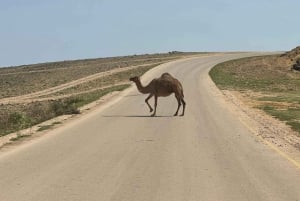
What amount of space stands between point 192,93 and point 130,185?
28135mm

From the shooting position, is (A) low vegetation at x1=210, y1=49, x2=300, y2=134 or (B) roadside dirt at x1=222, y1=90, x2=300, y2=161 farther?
(A) low vegetation at x1=210, y1=49, x2=300, y2=134

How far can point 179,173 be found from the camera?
11.2 metres

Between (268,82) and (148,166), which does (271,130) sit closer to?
(148,166)

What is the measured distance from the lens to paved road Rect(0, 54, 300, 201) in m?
9.46

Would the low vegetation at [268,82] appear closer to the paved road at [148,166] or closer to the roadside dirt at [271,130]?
the roadside dirt at [271,130]

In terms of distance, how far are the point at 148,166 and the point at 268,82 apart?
140 ft

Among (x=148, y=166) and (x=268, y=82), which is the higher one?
(x=148, y=166)

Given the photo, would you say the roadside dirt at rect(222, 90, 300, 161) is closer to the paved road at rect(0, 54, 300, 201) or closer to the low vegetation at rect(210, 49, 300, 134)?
the paved road at rect(0, 54, 300, 201)

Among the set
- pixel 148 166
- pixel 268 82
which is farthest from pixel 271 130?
pixel 268 82

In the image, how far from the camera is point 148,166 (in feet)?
39.5

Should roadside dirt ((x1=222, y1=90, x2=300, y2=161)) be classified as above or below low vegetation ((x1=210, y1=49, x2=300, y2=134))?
above

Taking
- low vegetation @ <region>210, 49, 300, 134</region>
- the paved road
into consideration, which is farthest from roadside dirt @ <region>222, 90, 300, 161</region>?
low vegetation @ <region>210, 49, 300, 134</region>

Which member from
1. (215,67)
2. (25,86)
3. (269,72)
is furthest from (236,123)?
(25,86)

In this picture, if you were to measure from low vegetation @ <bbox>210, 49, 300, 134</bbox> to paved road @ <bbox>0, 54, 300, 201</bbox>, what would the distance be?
5.93 m
